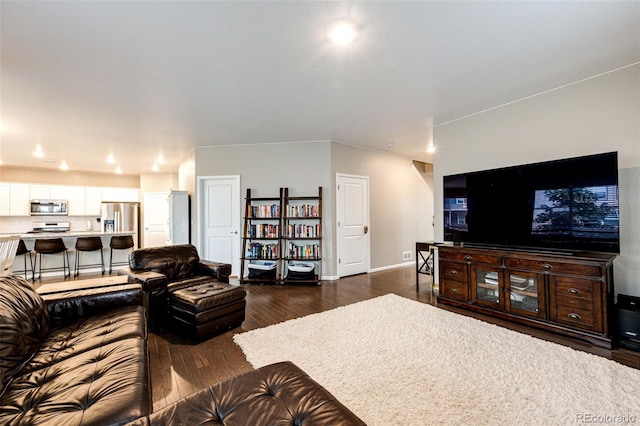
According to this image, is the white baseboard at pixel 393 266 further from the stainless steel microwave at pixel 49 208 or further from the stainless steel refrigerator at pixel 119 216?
the stainless steel microwave at pixel 49 208

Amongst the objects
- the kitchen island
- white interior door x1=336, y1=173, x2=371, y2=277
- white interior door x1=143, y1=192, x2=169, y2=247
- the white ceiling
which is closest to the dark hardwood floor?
white interior door x1=336, y1=173, x2=371, y2=277

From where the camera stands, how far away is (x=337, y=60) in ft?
8.09

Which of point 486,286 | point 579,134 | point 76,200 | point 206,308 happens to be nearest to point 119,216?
point 76,200

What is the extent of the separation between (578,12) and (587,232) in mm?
1915

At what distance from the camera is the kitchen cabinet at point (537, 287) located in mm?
2412

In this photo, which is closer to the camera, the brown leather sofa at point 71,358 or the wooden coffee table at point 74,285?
the brown leather sofa at point 71,358

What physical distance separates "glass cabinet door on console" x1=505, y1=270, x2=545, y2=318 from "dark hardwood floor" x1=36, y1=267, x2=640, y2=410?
7.5 inches

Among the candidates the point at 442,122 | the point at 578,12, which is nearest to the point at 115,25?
the point at 578,12

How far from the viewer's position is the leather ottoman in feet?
8.50

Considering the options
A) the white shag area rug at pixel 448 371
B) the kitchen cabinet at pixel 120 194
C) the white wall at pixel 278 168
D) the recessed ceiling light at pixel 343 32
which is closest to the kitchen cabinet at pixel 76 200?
the kitchen cabinet at pixel 120 194

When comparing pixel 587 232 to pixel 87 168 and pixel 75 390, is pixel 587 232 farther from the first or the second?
pixel 87 168

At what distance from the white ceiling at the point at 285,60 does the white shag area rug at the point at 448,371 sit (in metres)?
2.59

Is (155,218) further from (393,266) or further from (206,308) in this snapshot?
(393,266)

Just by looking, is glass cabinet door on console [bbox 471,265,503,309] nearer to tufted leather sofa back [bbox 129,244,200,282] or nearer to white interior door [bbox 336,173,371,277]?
white interior door [bbox 336,173,371,277]
